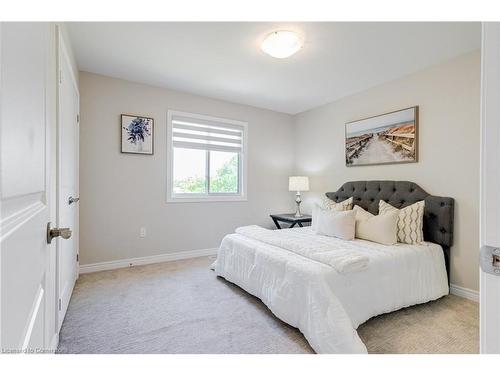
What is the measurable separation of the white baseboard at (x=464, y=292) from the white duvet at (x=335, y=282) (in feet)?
0.65

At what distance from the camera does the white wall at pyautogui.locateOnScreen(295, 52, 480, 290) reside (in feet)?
8.13

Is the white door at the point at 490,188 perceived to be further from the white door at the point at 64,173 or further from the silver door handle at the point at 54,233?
the white door at the point at 64,173

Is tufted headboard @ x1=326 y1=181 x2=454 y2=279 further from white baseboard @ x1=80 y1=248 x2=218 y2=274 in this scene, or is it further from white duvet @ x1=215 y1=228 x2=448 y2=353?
white baseboard @ x1=80 y1=248 x2=218 y2=274

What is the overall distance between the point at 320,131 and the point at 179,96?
2236 millimetres

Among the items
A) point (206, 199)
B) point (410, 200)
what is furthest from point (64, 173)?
point (410, 200)

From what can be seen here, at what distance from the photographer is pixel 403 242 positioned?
2.58 metres

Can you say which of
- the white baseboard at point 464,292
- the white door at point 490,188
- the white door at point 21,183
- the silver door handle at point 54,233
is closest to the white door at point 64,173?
the silver door handle at point 54,233

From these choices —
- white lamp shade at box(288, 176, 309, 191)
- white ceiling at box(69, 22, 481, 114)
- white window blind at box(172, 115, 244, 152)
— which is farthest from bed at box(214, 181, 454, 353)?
white window blind at box(172, 115, 244, 152)

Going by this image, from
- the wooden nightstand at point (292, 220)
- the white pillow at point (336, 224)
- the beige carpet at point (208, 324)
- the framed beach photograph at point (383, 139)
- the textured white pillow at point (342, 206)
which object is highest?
the framed beach photograph at point (383, 139)

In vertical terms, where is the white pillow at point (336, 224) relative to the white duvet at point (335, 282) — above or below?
above

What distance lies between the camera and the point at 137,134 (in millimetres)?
3367

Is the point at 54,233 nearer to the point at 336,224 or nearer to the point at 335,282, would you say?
the point at 335,282

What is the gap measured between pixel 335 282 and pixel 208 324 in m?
1.01

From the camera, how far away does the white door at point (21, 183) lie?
40 cm
